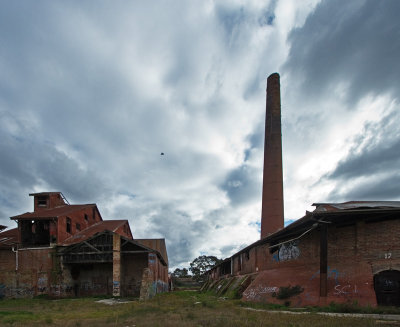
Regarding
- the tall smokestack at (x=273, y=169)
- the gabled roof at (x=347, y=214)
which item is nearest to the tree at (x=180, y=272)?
the tall smokestack at (x=273, y=169)

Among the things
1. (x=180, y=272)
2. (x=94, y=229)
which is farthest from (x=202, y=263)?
(x=94, y=229)

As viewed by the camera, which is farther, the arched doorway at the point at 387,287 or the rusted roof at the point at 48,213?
the rusted roof at the point at 48,213

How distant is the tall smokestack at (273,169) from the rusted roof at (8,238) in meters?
23.2

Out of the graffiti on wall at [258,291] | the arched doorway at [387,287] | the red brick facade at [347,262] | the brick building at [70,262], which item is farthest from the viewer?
the brick building at [70,262]

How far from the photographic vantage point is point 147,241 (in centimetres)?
4128

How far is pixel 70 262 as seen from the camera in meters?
26.6

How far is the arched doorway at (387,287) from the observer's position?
40.4 ft

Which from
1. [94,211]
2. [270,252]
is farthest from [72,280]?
[270,252]

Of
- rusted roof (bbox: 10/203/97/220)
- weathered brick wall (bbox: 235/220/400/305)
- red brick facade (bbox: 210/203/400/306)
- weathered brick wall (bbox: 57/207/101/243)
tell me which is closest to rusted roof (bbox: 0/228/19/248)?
rusted roof (bbox: 10/203/97/220)

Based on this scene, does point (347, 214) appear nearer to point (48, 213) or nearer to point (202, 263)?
point (48, 213)

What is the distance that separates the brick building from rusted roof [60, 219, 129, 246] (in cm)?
18

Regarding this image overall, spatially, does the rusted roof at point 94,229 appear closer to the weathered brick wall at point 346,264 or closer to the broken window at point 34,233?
the broken window at point 34,233

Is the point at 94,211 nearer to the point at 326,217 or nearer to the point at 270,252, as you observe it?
the point at 270,252

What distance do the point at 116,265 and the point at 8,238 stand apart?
11.8 meters
